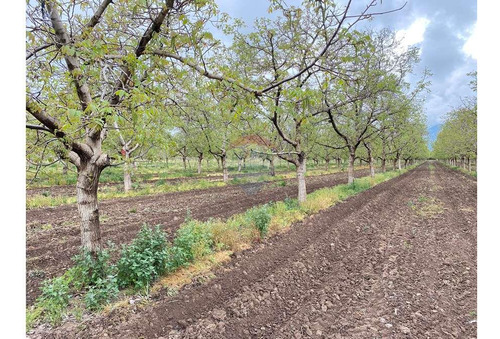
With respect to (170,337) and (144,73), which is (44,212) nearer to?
(144,73)

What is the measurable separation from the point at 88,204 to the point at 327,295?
492cm

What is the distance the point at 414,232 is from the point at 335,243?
10.9 feet

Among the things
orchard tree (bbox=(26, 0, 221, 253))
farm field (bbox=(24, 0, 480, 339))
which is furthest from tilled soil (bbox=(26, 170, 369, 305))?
→ orchard tree (bbox=(26, 0, 221, 253))

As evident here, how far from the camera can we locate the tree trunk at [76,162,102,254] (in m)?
4.48

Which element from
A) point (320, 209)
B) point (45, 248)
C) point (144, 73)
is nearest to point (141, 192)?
point (45, 248)

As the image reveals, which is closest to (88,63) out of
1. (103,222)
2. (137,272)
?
(137,272)

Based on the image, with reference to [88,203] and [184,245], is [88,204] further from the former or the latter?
[184,245]

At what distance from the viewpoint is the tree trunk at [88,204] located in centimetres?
448

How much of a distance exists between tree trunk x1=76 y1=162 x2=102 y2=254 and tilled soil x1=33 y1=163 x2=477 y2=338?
4.98ft

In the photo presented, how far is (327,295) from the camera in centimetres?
464

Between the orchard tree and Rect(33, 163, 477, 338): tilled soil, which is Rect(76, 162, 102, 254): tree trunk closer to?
A: the orchard tree

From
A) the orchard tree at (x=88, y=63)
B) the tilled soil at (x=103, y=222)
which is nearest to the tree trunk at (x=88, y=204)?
the orchard tree at (x=88, y=63)

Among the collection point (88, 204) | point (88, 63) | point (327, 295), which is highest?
point (88, 63)

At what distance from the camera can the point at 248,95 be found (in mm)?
4027
